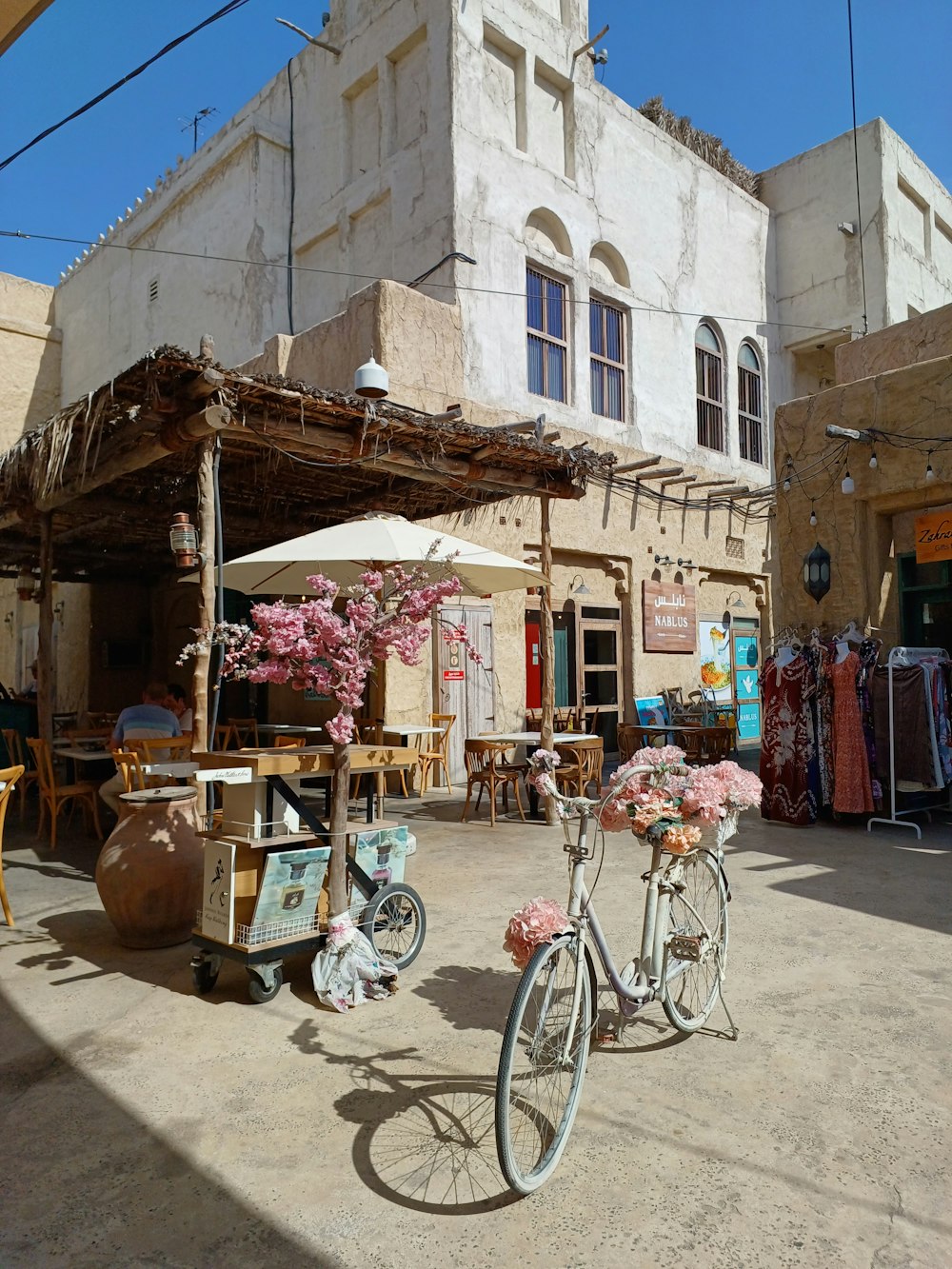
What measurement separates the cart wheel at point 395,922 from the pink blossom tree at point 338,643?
17 cm

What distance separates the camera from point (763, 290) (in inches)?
653

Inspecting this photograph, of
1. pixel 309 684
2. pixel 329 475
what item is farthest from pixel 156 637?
pixel 309 684

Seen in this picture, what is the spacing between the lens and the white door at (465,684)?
34.6 ft

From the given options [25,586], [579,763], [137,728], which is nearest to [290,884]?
[137,728]

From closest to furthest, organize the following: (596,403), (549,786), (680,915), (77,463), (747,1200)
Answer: (747,1200) < (549,786) < (680,915) < (77,463) < (596,403)

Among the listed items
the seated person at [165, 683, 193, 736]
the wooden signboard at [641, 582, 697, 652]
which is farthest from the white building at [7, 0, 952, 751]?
the seated person at [165, 683, 193, 736]

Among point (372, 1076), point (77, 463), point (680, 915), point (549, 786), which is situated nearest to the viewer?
point (549, 786)

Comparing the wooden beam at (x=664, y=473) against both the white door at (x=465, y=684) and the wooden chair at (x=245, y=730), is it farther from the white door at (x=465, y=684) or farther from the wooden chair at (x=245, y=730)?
the wooden chair at (x=245, y=730)

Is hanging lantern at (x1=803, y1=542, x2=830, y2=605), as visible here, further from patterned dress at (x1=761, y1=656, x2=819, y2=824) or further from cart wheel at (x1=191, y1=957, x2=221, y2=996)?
cart wheel at (x1=191, y1=957, x2=221, y2=996)

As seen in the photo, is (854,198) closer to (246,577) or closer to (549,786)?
(246,577)

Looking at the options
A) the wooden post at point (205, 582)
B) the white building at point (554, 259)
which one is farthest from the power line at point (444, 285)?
the wooden post at point (205, 582)

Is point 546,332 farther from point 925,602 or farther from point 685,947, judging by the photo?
point 685,947

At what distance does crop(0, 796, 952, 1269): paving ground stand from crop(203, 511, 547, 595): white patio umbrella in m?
2.24

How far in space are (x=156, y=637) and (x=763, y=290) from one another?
13.4 metres
